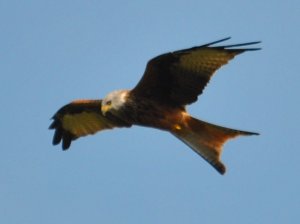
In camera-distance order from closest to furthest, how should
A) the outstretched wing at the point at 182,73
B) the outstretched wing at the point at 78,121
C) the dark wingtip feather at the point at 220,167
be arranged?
the outstretched wing at the point at 182,73 < the dark wingtip feather at the point at 220,167 < the outstretched wing at the point at 78,121

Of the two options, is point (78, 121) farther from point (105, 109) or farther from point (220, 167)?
point (220, 167)

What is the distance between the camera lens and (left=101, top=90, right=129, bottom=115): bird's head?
37.0 ft

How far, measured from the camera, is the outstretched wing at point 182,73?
35.7ft

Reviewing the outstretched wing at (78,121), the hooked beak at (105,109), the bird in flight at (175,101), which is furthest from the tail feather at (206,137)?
the outstretched wing at (78,121)

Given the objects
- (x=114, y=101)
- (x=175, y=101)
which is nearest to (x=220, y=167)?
(x=175, y=101)

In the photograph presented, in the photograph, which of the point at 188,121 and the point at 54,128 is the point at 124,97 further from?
the point at 54,128

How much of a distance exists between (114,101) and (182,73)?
98 cm

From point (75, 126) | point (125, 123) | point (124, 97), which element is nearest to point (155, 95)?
point (124, 97)

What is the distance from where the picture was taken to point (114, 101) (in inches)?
446

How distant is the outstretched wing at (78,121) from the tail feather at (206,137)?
1202 millimetres

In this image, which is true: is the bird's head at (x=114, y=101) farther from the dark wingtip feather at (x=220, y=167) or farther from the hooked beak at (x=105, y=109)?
the dark wingtip feather at (x=220, y=167)

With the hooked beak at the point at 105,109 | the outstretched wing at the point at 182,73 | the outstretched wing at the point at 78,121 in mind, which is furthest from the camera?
the outstretched wing at the point at 78,121

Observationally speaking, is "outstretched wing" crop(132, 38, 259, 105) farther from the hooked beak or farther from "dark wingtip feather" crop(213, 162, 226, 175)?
"dark wingtip feather" crop(213, 162, 226, 175)

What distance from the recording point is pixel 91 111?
1271 cm
